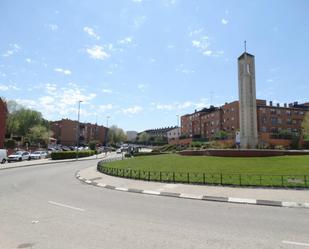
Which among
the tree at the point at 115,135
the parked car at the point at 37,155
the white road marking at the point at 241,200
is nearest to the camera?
the white road marking at the point at 241,200

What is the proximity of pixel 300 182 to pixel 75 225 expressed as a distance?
13.8 m

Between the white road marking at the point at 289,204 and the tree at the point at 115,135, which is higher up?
the tree at the point at 115,135

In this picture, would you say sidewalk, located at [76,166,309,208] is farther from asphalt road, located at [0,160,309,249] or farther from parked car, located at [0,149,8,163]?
parked car, located at [0,149,8,163]

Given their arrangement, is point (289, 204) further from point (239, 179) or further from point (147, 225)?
point (147, 225)

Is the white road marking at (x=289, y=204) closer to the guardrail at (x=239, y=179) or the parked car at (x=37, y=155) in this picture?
the guardrail at (x=239, y=179)

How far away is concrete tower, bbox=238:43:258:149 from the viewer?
143 ft

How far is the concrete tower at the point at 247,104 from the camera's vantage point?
1716 inches

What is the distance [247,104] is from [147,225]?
37569mm

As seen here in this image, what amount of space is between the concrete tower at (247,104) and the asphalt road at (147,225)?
3146 centimetres

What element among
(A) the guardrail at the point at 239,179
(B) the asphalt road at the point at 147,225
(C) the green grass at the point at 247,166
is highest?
(C) the green grass at the point at 247,166

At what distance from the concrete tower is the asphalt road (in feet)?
103

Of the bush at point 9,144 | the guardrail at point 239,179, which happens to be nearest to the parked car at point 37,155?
the bush at point 9,144

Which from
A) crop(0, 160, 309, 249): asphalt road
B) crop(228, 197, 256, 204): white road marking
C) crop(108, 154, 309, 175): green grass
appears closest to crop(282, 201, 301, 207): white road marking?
crop(0, 160, 309, 249): asphalt road

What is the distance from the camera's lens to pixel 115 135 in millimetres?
174375
